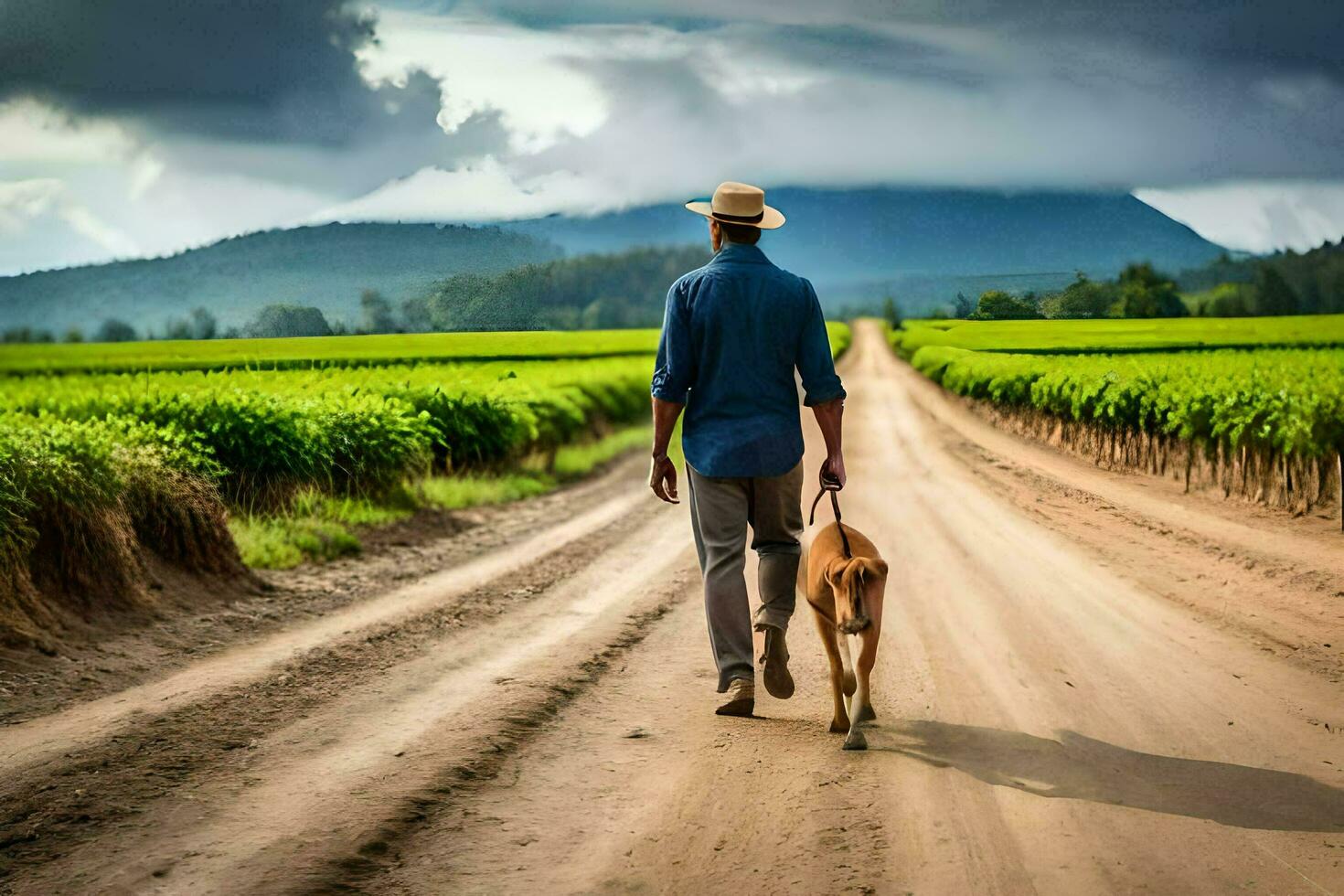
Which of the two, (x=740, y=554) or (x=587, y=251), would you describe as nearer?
(x=740, y=554)

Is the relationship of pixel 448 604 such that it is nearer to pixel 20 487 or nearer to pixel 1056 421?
pixel 20 487

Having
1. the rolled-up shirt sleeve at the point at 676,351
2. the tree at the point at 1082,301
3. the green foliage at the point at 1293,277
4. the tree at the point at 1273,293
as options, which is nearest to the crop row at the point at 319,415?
Answer: the rolled-up shirt sleeve at the point at 676,351

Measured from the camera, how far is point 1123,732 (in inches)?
208

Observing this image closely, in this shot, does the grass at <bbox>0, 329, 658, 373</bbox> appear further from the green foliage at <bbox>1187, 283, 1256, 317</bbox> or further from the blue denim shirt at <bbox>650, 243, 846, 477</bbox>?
the green foliage at <bbox>1187, 283, 1256, 317</bbox>

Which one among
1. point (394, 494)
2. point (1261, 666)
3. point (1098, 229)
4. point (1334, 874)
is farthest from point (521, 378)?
point (1334, 874)

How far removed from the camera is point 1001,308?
883 centimetres

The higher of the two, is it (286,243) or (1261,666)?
(286,243)

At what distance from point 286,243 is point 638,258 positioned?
6539 mm

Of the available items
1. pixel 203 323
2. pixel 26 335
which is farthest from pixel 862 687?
pixel 26 335

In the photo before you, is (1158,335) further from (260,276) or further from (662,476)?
(662,476)

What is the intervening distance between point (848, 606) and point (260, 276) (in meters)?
10.2

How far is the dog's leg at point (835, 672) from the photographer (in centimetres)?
506

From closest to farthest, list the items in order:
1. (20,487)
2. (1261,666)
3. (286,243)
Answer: (1261,666)
(20,487)
(286,243)

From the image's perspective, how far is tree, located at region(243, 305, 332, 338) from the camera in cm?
1082
